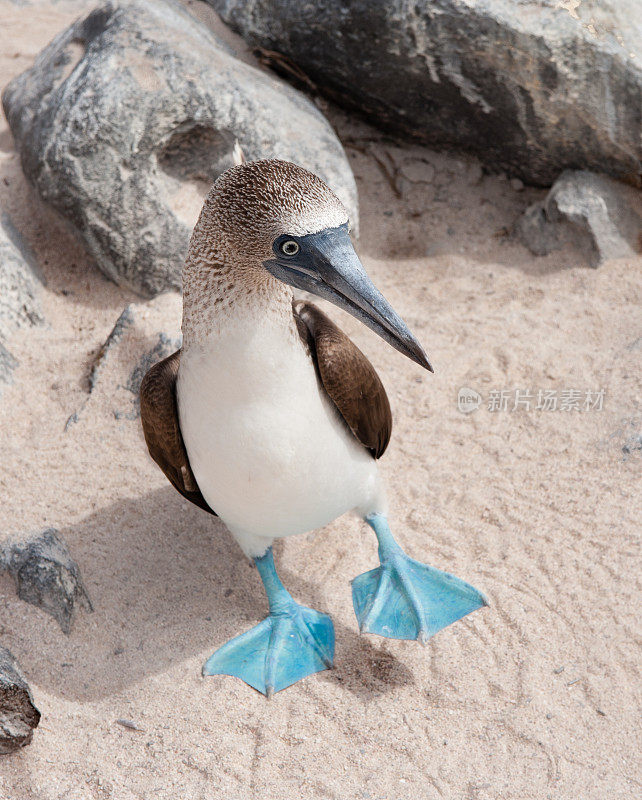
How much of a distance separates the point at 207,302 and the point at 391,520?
5.48 feet

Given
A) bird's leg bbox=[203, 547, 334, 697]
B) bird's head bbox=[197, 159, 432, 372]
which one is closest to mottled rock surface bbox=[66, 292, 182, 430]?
bird's leg bbox=[203, 547, 334, 697]

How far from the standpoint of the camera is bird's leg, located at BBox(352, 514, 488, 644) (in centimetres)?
316

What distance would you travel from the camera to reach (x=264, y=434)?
2.70 meters

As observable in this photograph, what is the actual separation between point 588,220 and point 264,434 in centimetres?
330

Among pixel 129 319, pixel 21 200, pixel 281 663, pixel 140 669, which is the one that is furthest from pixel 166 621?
pixel 21 200

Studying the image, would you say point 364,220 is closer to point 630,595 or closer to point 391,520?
point 391,520

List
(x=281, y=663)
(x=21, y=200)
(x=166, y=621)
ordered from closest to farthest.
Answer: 1. (x=281, y=663)
2. (x=166, y=621)
3. (x=21, y=200)

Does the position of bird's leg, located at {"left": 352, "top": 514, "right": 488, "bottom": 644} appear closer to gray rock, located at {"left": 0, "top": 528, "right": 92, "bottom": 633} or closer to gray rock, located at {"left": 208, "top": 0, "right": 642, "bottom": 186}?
gray rock, located at {"left": 0, "top": 528, "right": 92, "bottom": 633}

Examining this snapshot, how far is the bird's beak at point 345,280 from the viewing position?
7.80 ft

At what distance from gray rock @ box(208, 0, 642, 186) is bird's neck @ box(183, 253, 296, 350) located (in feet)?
10.3

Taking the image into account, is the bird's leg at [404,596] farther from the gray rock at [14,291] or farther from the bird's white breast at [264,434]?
the gray rock at [14,291]

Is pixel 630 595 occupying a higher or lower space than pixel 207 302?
lower

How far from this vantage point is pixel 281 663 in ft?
10.4

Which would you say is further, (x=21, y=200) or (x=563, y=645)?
(x=21, y=200)
